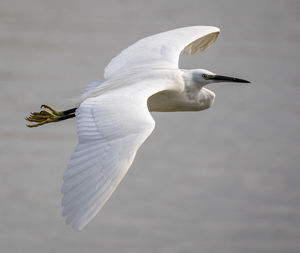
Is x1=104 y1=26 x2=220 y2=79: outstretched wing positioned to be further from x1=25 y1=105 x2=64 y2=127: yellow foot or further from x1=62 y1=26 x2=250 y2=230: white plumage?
x1=25 y1=105 x2=64 y2=127: yellow foot

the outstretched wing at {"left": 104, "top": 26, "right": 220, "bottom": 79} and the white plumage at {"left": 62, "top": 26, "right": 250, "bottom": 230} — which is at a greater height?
the outstretched wing at {"left": 104, "top": 26, "right": 220, "bottom": 79}

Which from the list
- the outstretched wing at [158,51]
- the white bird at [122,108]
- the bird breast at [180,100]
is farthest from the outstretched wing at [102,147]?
the outstretched wing at [158,51]

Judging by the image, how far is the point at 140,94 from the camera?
15.6ft

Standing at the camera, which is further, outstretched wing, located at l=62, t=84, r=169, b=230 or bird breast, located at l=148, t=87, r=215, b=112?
bird breast, located at l=148, t=87, r=215, b=112

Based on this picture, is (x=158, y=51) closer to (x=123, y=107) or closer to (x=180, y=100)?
(x=180, y=100)

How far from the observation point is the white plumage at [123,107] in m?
3.91

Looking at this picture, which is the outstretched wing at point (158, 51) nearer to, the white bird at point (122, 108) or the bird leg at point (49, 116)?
the white bird at point (122, 108)

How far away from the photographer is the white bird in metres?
3.91

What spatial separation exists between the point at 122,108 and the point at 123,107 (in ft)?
0.04

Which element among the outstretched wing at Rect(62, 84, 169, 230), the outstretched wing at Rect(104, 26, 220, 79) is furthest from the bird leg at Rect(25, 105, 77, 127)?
the outstretched wing at Rect(62, 84, 169, 230)

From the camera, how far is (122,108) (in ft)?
15.0

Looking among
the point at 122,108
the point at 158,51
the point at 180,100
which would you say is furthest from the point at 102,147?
the point at 158,51

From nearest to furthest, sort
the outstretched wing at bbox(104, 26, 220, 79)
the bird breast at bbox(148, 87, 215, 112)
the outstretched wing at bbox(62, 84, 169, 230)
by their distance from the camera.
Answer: the outstretched wing at bbox(62, 84, 169, 230)
the bird breast at bbox(148, 87, 215, 112)
the outstretched wing at bbox(104, 26, 220, 79)

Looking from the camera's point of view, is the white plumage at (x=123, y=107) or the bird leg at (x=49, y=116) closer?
the white plumage at (x=123, y=107)
